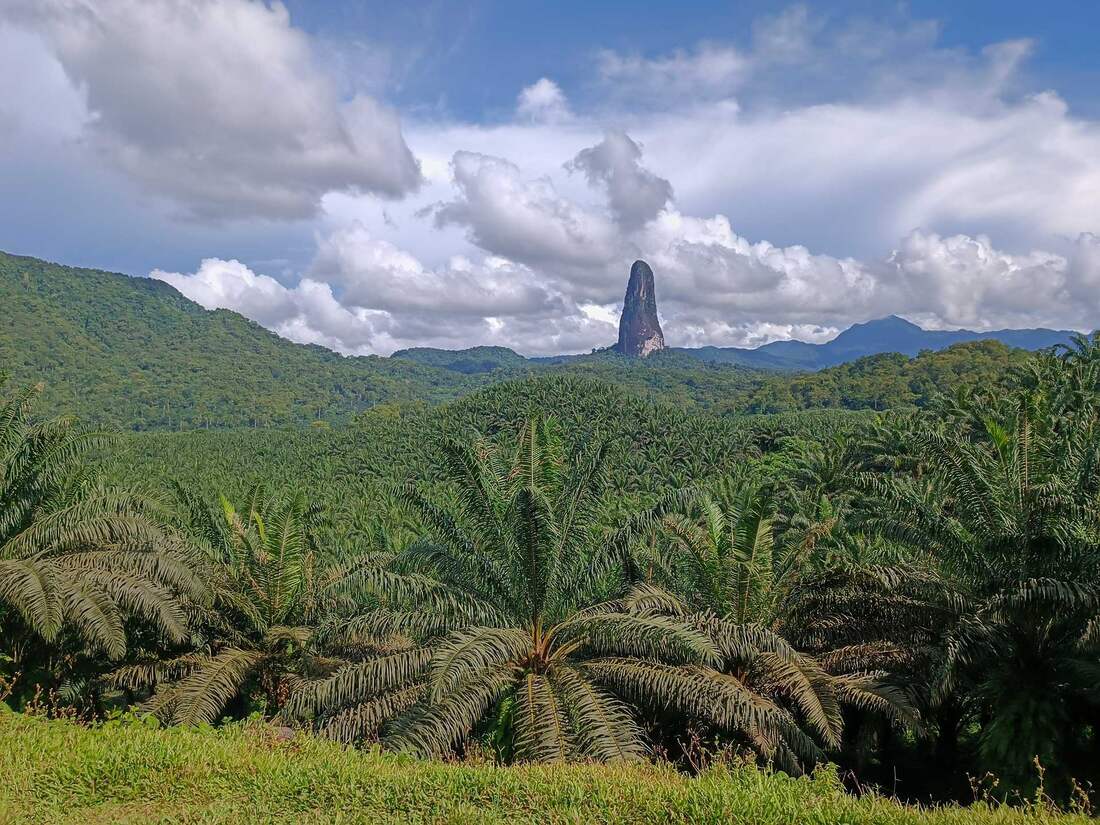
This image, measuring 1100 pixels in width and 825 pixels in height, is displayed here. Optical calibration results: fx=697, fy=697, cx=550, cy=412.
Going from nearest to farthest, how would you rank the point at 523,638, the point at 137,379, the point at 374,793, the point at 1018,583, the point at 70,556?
1. the point at 374,793
2. the point at 1018,583
3. the point at 523,638
4. the point at 70,556
5. the point at 137,379

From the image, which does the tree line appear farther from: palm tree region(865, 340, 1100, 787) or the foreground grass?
the foreground grass

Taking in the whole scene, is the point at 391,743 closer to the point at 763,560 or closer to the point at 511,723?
the point at 511,723

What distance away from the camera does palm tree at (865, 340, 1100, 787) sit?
793 centimetres

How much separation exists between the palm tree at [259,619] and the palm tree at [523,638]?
54.0 inches

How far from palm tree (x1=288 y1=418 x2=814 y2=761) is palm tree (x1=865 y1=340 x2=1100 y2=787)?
283 cm

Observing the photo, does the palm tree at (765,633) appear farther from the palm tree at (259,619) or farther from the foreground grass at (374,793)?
the palm tree at (259,619)

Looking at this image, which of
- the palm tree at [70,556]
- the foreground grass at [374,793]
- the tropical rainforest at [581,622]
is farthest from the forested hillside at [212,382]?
the foreground grass at [374,793]

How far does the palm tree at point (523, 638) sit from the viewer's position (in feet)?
25.1

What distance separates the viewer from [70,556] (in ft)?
32.6

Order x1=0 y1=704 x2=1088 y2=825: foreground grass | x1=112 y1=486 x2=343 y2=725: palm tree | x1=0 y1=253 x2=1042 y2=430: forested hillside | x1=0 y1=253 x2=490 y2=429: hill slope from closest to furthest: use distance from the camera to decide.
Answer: x1=0 y1=704 x2=1088 y2=825: foreground grass → x1=112 y1=486 x2=343 y2=725: palm tree → x1=0 y1=253 x2=1042 y2=430: forested hillside → x1=0 y1=253 x2=490 y2=429: hill slope

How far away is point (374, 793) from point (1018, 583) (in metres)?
7.79

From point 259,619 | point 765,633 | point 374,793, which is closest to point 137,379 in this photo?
point 259,619

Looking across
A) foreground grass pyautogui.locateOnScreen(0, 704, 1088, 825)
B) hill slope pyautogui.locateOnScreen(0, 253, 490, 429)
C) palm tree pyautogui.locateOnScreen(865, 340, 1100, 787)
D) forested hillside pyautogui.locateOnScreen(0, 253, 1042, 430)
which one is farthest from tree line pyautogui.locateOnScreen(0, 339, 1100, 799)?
hill slope pyautogui.locateOnScreen(0, 253, 490, 429)

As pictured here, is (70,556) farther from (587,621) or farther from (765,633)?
(765,633)
